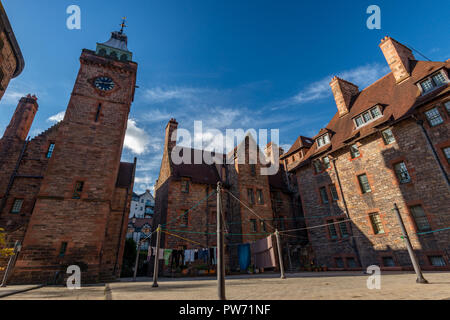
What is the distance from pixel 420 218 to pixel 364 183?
455cm

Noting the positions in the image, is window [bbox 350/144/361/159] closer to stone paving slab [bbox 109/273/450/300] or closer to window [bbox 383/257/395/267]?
window [bbox 383/257/395/267]

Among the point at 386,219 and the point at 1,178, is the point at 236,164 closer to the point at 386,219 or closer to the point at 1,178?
the point at 386,219

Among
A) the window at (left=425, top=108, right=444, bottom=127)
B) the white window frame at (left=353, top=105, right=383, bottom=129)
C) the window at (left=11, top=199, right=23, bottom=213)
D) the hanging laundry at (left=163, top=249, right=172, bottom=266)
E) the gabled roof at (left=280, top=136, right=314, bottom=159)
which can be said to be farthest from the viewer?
the gabled roof at (left=280, top=136, right=314, bottom=159)

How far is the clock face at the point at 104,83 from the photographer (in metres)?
22.0

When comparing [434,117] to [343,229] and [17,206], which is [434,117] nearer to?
[343,229]

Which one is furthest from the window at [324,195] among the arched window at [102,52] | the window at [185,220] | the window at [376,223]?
the arched window at [102,52]

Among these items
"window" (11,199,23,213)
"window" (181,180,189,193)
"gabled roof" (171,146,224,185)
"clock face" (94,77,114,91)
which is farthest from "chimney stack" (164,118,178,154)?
"window" (11,199,23,213)

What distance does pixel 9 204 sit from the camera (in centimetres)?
1784

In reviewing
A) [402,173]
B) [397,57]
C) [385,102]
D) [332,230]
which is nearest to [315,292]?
[402,173]

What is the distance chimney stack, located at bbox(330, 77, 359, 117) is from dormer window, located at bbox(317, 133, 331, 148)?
10.5 ft

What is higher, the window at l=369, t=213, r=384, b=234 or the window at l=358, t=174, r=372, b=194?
the window at l=358, t=174, r=372, b=194

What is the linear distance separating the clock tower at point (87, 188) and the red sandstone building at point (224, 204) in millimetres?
4597

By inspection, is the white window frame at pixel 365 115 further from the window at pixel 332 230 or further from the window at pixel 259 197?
the window at pixel 259 197

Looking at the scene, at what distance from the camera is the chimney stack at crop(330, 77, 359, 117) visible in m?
24.4
